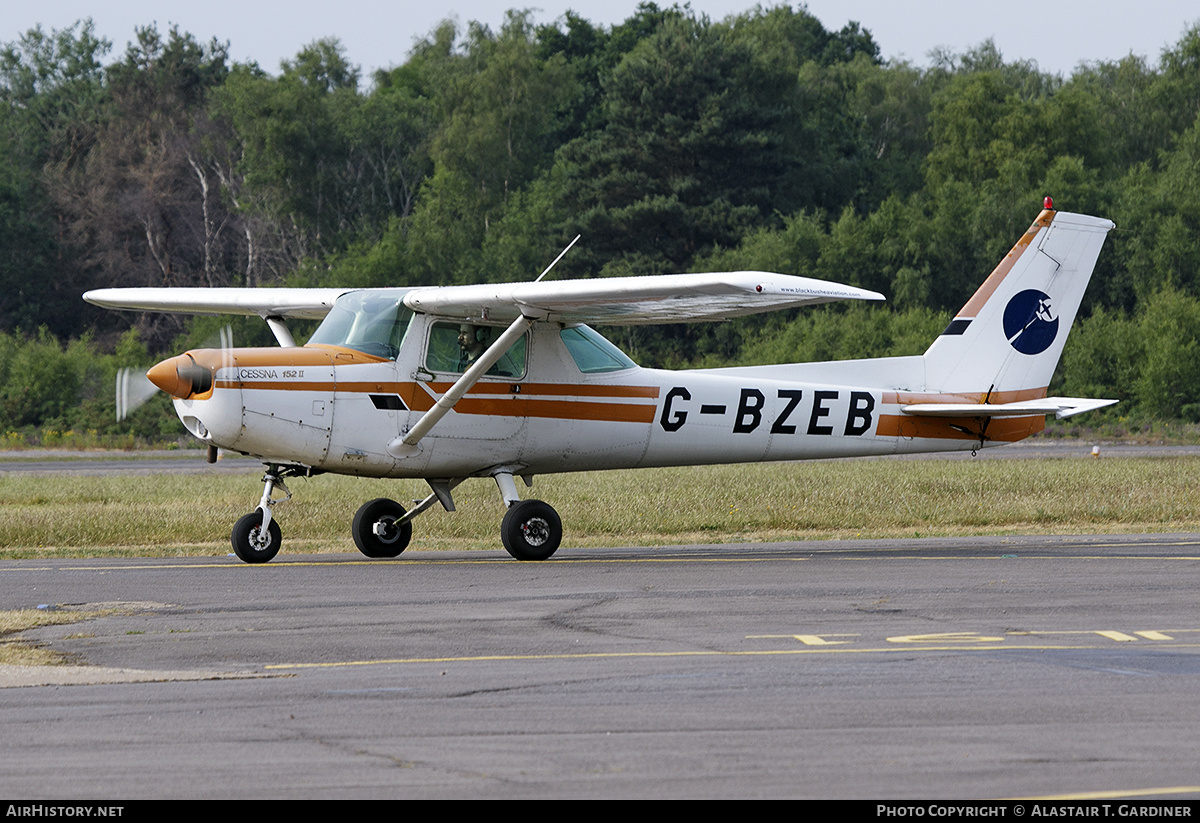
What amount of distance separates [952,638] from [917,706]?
2180mm

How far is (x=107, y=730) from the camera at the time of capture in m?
6.19

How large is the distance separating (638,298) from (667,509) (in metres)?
6.93

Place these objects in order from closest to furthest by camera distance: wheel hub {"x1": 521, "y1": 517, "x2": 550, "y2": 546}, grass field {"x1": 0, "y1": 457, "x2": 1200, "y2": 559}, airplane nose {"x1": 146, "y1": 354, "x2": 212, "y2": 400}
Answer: airplane nose {"x1": 146, "y1": 354, "x2": 212, "y2": 400}, wheel hub {"x1": 521, "y1": 517, "x2": 550, "y2": 546}, grass field {"x1": 0, "y1": 457, "x2": 1200, "y2": 559}

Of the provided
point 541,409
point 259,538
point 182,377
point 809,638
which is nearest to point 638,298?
point 541,409

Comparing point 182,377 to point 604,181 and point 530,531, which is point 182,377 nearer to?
point 530,531

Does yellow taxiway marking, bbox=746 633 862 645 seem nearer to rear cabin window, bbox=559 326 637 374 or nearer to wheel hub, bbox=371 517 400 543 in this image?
rear cabin window, bbox=559 326 637 374

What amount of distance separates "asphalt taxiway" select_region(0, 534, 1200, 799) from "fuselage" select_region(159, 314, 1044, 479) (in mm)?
1589

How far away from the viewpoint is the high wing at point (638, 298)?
11.6 m

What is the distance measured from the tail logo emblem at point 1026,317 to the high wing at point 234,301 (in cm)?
760

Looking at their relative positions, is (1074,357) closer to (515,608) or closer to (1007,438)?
(1007,438)

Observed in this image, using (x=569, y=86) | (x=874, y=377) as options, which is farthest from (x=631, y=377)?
(x=569, y=86)

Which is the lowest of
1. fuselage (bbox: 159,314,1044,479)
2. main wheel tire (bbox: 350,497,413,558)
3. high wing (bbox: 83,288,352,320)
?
main wheel tire (bbox: 350,497,413,558)

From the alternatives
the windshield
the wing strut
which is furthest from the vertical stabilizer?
the windshield

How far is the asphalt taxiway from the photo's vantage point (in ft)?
17.5
